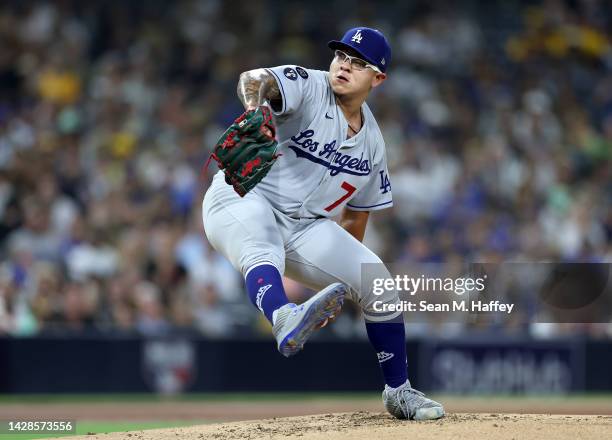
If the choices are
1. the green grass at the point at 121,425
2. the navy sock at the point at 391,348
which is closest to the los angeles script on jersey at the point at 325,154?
the navy sock at the point at 391,348

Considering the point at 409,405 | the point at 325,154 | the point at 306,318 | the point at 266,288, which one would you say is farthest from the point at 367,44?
the point at 409,405

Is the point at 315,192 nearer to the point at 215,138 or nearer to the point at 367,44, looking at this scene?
the point at 367,44

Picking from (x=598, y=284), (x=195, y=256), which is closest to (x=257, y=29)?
(x=195, y=256)

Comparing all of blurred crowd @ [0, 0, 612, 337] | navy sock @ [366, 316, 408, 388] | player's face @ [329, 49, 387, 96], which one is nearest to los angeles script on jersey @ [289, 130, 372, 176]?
player's face @ [329, 49, 387, 96]

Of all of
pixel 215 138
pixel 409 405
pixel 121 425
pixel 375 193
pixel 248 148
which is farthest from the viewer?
pixel 215 138

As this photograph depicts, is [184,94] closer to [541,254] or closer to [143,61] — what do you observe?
[143,61]

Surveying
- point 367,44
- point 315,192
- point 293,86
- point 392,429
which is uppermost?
point 367,44

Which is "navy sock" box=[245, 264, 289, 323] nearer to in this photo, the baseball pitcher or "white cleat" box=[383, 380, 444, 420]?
the baseball pitcher
